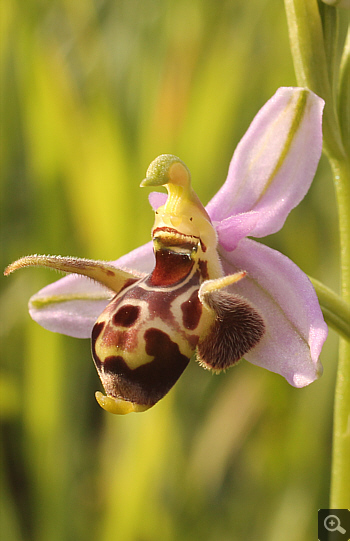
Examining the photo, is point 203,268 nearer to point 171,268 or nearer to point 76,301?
point 171,268

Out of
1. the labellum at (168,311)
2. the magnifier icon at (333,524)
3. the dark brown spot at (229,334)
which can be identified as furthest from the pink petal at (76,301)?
the magnifier icon at (333,524)

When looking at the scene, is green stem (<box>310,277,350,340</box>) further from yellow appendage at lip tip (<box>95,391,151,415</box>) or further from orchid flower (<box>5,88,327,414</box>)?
yellow appendage at lip tip (<box>95,391,151,415</box>)

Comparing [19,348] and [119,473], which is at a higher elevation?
[19,348]

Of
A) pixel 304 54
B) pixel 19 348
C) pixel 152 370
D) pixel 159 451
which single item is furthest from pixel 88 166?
pixel 152 370

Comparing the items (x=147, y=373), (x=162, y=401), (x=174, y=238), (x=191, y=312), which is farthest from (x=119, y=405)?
(x=162, y=401)

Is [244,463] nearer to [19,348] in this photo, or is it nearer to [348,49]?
[19,348]

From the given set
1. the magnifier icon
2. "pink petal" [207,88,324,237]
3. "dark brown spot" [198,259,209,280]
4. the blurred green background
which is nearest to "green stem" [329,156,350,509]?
the magnifier icon

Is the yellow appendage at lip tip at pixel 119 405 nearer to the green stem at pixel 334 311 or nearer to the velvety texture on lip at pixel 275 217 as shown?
the velvety texture on lip at pixel 275 217
